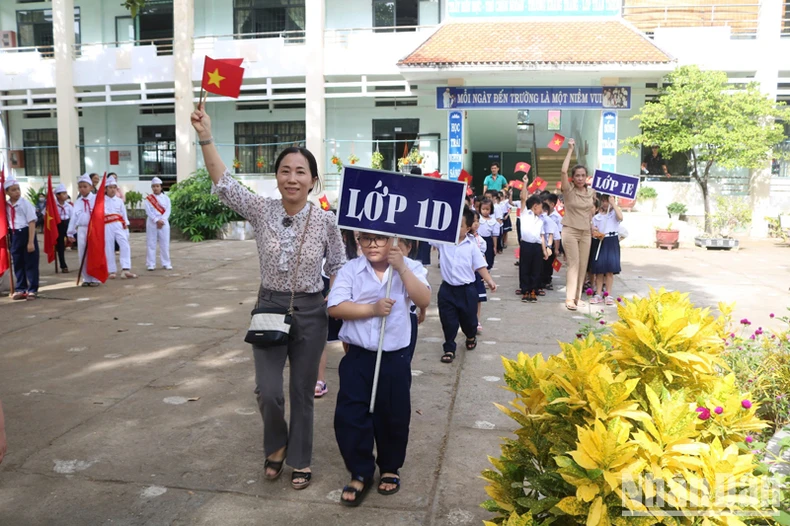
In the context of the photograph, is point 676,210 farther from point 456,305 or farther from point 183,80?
point 183,80

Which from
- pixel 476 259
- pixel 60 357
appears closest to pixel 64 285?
pixel 60 357

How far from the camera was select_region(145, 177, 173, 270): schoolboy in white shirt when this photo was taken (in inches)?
456

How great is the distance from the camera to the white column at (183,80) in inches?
785

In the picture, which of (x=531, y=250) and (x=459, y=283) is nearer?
(x=459, y=283)

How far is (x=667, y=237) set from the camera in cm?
1566

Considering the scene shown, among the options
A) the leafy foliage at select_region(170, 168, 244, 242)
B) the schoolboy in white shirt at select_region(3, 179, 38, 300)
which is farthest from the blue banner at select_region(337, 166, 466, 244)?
the leafy foliage at select_region(170, 168, 244, 242)

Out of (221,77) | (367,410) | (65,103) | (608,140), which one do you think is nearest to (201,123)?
(221,77)

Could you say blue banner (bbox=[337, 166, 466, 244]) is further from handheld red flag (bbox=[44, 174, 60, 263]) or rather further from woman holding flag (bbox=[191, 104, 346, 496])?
handheld red flag (bbox=[44, 174, 60, 263])

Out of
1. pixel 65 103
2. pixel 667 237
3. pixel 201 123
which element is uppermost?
pixel 65 103

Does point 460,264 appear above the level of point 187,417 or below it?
above

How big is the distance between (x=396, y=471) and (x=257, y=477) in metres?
0.77

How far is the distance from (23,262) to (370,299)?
7.35 meters

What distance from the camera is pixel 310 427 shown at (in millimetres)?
3525

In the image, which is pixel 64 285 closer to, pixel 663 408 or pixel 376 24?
pixel 663 408
